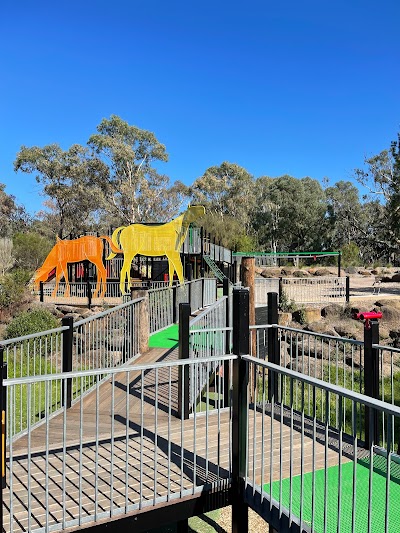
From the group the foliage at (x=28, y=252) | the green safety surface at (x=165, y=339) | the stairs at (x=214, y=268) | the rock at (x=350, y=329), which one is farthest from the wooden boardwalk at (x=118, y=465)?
the foliage at (x=28, y=252)

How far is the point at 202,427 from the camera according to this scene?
16.0 feet

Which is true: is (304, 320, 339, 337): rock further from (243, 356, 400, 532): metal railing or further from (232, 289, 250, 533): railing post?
(232, 289, 250, 533): railing post

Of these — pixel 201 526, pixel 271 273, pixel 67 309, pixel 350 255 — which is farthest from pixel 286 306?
pixel 350 255

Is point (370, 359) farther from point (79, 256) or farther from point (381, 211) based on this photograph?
point (381, 211)

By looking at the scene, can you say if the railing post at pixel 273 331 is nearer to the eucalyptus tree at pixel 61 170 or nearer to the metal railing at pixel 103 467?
the metal railing at pixel 103 467

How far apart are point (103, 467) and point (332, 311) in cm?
1661

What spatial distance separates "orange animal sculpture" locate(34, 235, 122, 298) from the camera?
68.2ft

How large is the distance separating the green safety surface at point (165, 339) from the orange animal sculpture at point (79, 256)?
9933mm

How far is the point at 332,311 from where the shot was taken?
62.6 ft

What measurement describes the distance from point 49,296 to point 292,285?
12321 millimetres

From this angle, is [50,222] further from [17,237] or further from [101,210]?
[17,237]

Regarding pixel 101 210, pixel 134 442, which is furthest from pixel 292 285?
pixel 101 210

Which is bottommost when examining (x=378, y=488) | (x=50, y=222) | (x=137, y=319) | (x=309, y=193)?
(x=378, y=488)

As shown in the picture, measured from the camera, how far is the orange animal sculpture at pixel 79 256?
2078 centimetres
